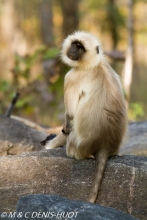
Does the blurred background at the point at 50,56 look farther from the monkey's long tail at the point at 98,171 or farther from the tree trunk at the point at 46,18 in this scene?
the monkey's long tail at the point at 98,171

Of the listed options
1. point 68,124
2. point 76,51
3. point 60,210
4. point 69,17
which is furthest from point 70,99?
point 69,17

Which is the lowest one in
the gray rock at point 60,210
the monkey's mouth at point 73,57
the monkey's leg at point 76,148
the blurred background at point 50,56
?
the blurred background at point 50,56

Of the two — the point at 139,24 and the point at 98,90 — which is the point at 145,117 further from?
the point at 98,90

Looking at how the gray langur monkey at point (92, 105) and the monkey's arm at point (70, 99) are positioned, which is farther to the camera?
the monkey's arm at point (70, 99)

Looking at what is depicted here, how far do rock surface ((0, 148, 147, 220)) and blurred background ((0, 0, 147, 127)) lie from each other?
1.86 meters

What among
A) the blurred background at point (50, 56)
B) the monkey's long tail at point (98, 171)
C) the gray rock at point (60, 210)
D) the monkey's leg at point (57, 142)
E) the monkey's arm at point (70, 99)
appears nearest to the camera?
the gray rock at point (60, 210)

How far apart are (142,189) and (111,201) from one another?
11.1 inches

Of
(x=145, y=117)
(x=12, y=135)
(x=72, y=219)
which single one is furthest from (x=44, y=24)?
(x=72, y=219)

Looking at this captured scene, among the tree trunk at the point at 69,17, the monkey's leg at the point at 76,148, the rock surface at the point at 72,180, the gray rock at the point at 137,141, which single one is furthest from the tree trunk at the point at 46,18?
the rock surface at the point at 72,180

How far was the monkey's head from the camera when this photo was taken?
15.1 ft

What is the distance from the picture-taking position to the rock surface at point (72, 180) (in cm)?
410

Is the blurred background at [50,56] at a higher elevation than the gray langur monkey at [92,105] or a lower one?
lower

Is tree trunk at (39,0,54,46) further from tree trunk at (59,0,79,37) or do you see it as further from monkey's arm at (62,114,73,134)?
monkey's arm at (62,114,73,134)

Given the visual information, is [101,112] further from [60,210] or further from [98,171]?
[60,210]
